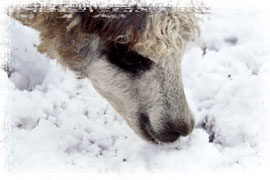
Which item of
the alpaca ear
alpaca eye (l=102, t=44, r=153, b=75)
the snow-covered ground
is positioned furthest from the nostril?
the alpaca ear

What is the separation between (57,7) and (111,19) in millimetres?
565

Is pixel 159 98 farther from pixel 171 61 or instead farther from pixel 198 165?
pixel 198 165

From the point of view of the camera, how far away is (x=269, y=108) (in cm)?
379

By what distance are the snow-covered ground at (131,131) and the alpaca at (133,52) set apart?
383 millimetres

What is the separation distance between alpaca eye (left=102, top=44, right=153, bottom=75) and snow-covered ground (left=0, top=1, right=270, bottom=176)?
35.0 inches

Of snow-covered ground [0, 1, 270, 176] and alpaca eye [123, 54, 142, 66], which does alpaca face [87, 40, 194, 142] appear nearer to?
alpaca eye [123, 54, 142, 66]

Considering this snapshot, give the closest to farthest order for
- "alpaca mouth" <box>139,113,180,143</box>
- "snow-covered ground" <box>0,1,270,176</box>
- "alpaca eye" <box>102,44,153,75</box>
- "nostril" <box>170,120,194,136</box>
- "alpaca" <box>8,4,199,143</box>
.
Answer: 1. "alpaca" <box>8,4,199,143</box>
2. "alpaca eye" <box>102,44,153,75</box>
3. "nostril" <box>170,120,194,136</box>
4. "alpaca mouth" <box>139,113,180,143</box>
5. "snow-covered ground" <box>0,1,270,176</box>

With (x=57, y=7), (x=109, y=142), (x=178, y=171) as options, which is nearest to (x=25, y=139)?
(x=109, y=142)

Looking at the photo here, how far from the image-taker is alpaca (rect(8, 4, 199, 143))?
2.81 m

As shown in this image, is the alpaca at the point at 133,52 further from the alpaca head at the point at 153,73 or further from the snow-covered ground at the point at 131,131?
the snow-covered ground at the point at 131,131

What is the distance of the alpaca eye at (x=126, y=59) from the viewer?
2.93 metres

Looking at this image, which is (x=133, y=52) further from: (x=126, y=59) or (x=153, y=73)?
(x=153, y=73)

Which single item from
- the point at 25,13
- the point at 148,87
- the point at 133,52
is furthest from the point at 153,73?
the point at 25,13

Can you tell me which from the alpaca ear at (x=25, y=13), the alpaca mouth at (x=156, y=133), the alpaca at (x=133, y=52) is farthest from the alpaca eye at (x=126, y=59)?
the alpaca ear at (x=25, y=13)
